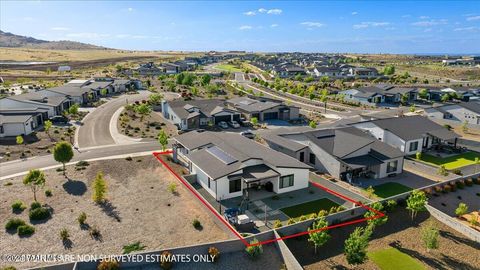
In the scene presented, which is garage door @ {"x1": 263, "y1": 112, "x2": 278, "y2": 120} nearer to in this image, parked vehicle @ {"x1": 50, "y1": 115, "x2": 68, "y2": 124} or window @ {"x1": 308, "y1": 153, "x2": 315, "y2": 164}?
window @ {"x1": 308, "y1": 153, "x2": 315, "y2": 164}

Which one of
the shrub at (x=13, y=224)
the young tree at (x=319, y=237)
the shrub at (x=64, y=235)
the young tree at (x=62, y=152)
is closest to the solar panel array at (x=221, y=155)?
the young tree at (x=319, y=237)

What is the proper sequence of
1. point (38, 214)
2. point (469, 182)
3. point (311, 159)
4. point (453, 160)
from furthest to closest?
1. point (453, 160)
2. point (311, 159)
3. point (469, 182)
4. point (38, 214)

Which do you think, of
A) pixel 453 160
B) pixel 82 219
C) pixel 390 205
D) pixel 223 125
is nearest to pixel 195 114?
pixel 223 125

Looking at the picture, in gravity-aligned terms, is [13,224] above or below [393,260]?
above

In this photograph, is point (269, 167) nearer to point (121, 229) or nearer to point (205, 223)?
point (205, 223)

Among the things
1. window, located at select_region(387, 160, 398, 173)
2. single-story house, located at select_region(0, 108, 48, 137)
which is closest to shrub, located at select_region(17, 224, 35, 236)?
single-story house, located at select_region(0, 108, 48, 137)

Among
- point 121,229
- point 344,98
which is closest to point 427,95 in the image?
point 344,98

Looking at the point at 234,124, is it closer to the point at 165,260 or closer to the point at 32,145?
the point at 32,145

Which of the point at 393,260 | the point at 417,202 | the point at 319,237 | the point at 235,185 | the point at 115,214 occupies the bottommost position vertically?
the point at 393,260
